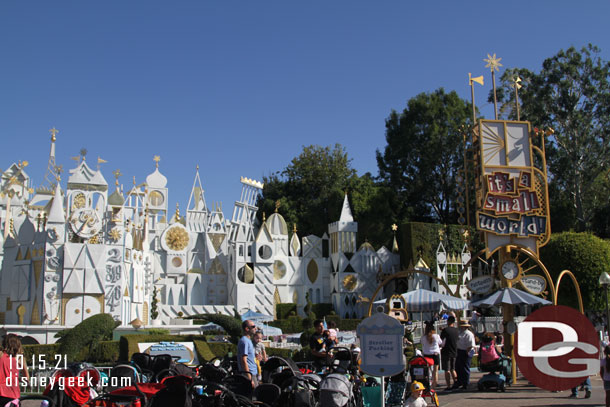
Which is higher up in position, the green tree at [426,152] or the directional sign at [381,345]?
the green tree at [426,152]

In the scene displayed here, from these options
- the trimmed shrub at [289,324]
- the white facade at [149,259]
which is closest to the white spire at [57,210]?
the white facade at [149,259]

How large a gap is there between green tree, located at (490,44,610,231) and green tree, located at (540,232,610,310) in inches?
273

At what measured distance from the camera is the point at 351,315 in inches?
1683

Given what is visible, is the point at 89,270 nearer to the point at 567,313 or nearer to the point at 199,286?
the point at 199,286

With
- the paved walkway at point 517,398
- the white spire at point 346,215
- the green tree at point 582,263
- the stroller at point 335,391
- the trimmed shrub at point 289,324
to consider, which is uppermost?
the white spire at point 346,215

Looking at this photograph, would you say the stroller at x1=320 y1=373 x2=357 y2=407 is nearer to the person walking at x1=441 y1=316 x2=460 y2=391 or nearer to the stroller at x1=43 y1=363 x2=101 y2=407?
the stroller at x1=43 y1=363 x2=101 y2=407

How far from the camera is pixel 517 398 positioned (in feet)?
41.0

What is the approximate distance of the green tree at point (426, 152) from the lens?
49.6m

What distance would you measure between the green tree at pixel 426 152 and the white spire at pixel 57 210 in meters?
28.0

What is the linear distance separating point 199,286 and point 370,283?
12.2 meters

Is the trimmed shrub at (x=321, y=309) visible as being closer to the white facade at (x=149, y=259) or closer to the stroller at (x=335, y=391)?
the white facade at (x=149, y=259)

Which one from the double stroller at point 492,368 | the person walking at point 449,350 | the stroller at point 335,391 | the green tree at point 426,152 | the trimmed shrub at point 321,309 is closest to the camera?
the stroller at point 335,391

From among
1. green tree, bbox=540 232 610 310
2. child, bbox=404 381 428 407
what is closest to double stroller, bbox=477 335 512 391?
child, bbox=404 381 428 407

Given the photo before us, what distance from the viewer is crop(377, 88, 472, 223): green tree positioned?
4962 cm
